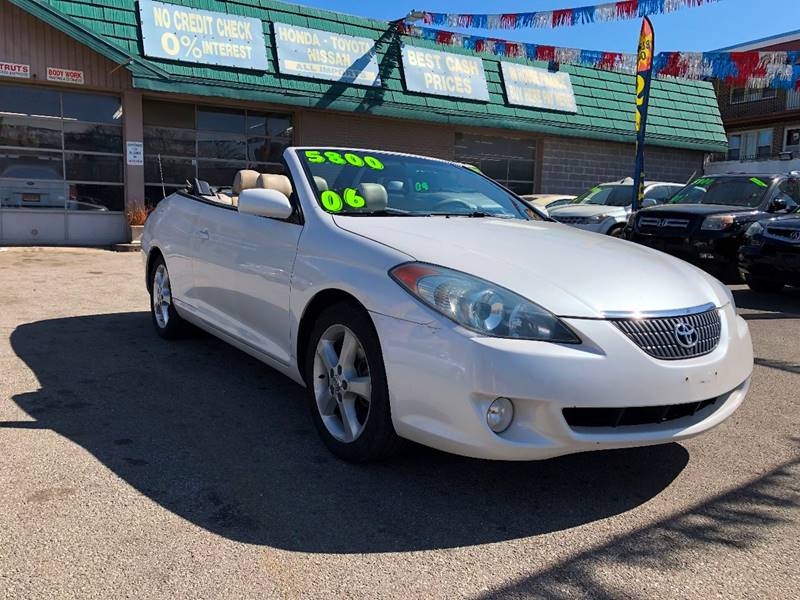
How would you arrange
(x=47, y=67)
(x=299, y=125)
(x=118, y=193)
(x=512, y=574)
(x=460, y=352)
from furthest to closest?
(x=299, y=125)
(x=118, y=193)
(x=47, y=67)
(x=460, y=352)
(x=512, y=574)

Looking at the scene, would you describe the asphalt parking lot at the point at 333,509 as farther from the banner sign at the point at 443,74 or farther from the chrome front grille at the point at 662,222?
the banner sign at the point at 443,74

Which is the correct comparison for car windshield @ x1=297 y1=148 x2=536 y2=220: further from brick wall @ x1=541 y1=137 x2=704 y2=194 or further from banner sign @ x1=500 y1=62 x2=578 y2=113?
brick wall @ x1=541 y1=137 x2=704 y2=194

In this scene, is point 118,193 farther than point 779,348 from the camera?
Yes

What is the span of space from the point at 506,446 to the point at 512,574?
49 cm

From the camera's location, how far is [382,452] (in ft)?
10.5

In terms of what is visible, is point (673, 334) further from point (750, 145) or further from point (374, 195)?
point (750, 145)

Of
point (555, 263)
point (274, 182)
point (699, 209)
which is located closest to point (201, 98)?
point (699, 209)

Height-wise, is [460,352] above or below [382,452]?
above

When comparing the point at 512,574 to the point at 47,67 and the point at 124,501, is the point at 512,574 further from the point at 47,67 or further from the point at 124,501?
the point at 47,67

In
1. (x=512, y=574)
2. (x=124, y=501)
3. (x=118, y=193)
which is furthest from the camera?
(x=118, y=193)

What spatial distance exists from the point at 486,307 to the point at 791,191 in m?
9.38

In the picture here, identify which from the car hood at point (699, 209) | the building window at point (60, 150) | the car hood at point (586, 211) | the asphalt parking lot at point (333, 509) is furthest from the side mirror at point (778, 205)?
the building window at point (60, 150)

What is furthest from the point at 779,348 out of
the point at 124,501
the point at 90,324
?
the point at 90,324

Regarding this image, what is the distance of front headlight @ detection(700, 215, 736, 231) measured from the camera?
9421mm
